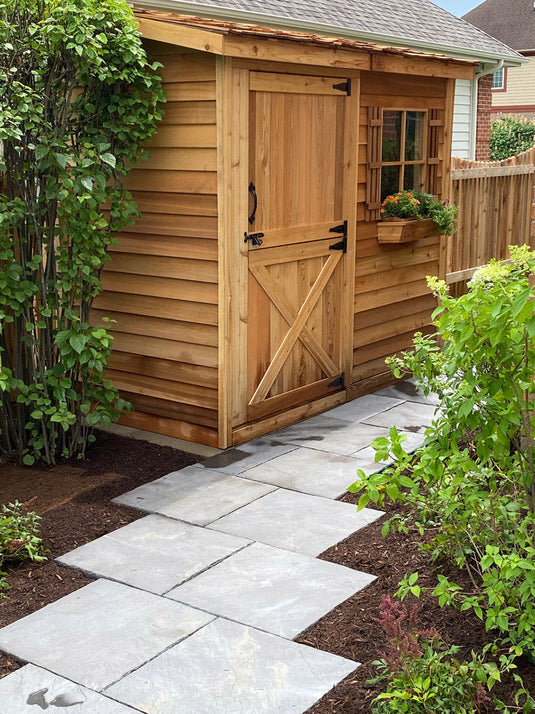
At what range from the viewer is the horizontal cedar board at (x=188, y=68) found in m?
5.13

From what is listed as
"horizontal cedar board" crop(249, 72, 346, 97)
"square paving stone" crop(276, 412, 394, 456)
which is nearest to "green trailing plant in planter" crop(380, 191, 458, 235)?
"horizontal cedar board" crop(249, 72, 346, 97)

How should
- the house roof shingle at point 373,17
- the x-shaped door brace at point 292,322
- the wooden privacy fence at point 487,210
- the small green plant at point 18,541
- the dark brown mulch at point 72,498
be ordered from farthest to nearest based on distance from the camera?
the house roof shingle at point 373,17 → the wooden privacy fence at point 487,210 → the x-shaped door brace at point 292,322 → the small green plant at point 18,541 → the dark brown mulch at point 72,498

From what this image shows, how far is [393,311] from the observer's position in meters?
→ 7.21

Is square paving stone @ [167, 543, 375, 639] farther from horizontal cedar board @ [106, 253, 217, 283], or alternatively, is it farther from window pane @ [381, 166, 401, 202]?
window pane @ [381, 166, 401, 202]

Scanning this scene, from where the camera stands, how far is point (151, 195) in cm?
559

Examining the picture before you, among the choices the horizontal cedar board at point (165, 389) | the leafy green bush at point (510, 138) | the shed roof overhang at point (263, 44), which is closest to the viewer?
the shed roof overhang at point (263, 44)

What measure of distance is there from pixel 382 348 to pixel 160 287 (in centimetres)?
224

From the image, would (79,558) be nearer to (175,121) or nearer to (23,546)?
(23,546)

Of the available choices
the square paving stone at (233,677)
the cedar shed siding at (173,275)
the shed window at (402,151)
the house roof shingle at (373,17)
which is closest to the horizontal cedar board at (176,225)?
the cedar shed siding at (173,275)

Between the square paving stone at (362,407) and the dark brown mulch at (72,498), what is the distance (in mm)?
1369

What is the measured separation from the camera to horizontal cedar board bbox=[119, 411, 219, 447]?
562 cm

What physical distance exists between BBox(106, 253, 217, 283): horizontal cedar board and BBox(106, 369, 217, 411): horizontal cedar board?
2.29 feet

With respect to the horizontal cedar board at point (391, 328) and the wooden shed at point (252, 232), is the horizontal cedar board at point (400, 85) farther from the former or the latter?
the horizontal cedar board at point (391, 328)

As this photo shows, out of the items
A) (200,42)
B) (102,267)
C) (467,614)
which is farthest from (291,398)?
(467,614)
